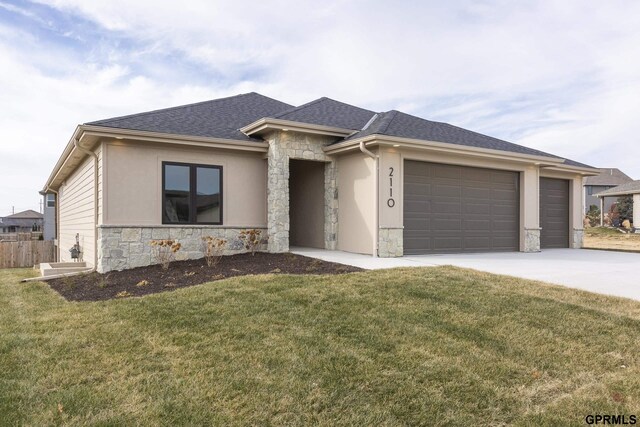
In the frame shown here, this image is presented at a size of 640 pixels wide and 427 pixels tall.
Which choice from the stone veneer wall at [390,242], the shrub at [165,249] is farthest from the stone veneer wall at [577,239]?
the shrub at [165,249]

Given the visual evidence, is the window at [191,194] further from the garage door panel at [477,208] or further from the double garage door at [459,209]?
the garage door panel at [477,208]

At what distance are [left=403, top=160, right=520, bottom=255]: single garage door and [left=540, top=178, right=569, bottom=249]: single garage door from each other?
2187mm

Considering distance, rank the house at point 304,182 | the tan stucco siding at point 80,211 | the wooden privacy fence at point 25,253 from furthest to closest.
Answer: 1. the wooden privacy fence at point 25,253
2. the tan stucco siding at point 80,211
3. the house at point 304,182

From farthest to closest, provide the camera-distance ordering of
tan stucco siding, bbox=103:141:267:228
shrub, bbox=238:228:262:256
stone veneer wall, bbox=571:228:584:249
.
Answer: stone veneer wall, bbox=571:228:584:249 → shrub, bbox=238:228:262:256 → tan stucco siding, bbox=103:141:267:228

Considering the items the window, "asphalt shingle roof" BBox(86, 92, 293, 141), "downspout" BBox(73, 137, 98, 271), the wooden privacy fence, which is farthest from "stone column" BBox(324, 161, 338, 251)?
the wooden privacy fence

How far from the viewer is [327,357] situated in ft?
13.0

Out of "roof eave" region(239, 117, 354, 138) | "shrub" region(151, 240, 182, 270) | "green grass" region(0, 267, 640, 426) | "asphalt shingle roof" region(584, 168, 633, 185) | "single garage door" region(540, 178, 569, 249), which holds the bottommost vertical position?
"green grass" region(0, 267, 640, 426)

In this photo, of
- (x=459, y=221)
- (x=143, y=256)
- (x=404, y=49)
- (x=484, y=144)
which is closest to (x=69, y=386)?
(x=143, y=256)

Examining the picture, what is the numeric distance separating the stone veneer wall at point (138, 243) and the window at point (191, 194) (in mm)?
252

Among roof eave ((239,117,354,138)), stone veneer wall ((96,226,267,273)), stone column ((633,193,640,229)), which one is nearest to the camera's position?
stone veneer wall ((96,226,267,273))

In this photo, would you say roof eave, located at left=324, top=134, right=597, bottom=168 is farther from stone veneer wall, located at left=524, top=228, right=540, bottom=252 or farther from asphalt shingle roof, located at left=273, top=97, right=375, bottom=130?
stone veneer wall, located at left=524, top=228, right=540, bottom=252

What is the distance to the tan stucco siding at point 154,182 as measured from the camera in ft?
31.4

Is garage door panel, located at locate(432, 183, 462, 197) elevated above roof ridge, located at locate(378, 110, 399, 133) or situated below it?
below

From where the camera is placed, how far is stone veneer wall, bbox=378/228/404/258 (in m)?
10.1
